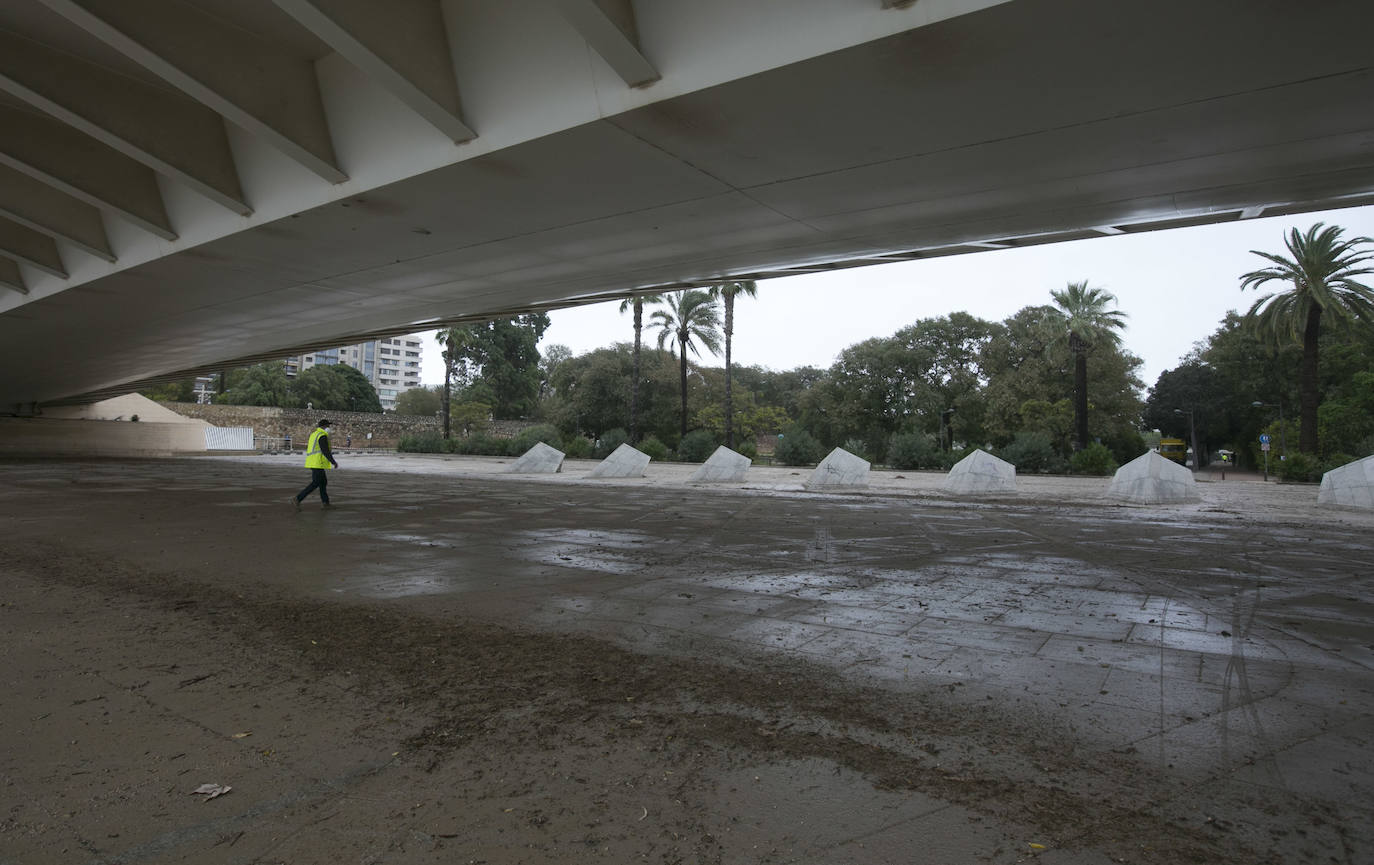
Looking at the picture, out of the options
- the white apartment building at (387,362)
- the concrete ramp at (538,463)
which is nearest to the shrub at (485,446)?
the concrete ramp at (538,463)

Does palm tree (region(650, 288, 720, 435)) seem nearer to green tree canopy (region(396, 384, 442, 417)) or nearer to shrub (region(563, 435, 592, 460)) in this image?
shrub (region(563, 435, 592, 460))

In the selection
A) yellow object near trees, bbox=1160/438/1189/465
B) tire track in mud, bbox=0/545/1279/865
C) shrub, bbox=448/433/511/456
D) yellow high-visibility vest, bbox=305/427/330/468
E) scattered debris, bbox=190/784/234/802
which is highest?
yellow high-visibility vest, bbox=305/427/330/468

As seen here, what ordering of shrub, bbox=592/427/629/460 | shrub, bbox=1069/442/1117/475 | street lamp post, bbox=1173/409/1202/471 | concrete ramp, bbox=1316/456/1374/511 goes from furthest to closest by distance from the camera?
1. street lamp post, bbox=1173/409/1202/471
2. shrub, bbox=592/427/629/460
3. shrub, bbox=1069/442/1117/475
4. concrete ramp, bbox=1316/456/1374/511

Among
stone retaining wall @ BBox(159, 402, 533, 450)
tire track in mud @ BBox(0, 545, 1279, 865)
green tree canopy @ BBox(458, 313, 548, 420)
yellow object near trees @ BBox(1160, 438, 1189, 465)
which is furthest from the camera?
green tree canopy @ BBox(458, 313, 548, 420)

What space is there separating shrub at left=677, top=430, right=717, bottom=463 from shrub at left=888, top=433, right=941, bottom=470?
994cm

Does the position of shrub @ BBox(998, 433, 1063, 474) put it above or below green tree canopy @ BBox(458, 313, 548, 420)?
below

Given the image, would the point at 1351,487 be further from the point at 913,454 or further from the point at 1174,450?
the point at 1174,450

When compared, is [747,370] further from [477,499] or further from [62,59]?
[62,59]

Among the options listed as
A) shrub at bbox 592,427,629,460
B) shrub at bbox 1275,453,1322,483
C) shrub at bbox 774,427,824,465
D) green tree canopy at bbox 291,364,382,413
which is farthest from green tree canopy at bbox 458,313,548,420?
shrub at bbox 1275,453,1322,483

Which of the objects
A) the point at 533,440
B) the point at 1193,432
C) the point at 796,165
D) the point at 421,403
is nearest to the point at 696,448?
the point at 533,440

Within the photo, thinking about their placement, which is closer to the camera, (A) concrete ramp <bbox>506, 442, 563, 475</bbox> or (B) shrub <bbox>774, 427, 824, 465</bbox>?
(A) concrete ramp <bbox>506, 442, 563, 475</bbox>

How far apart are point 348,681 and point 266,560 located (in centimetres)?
503

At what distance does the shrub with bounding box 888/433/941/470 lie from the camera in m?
34.5

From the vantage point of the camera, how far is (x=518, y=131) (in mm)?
7996
